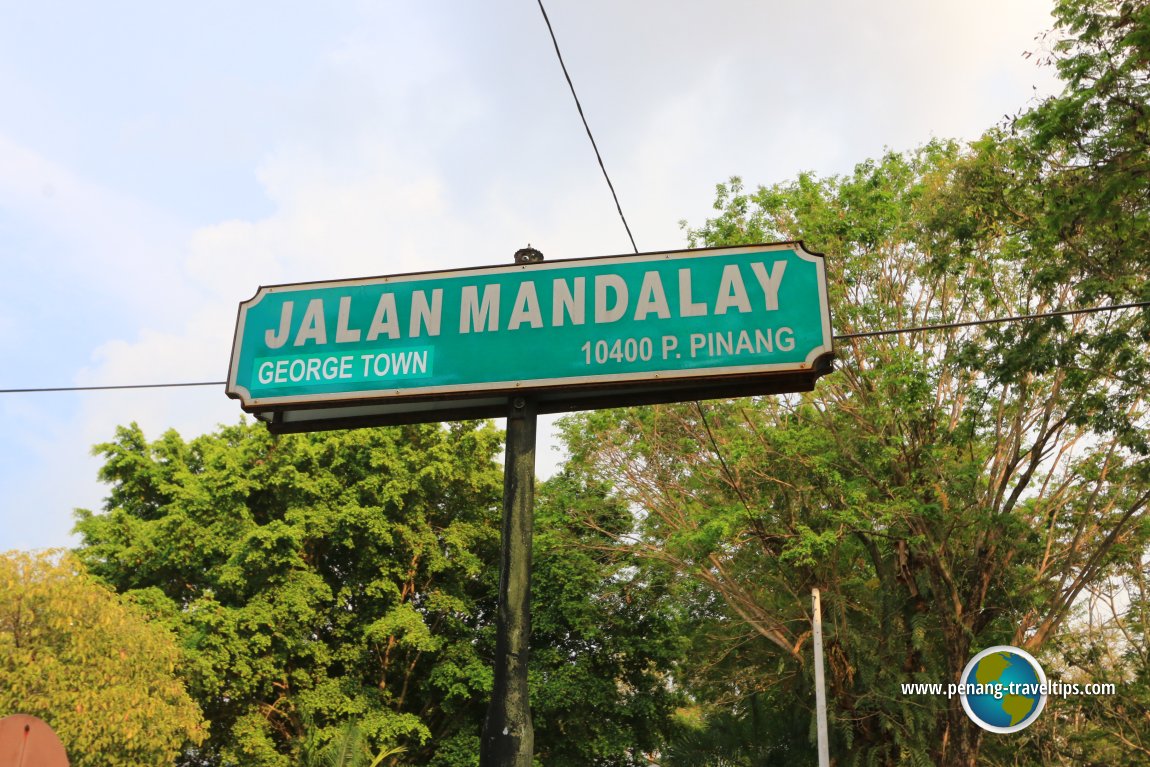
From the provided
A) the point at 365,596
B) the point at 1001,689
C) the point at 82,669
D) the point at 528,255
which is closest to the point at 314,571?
the point at 365,596

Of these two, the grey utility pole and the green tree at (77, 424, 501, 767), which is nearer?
the grey utility pole

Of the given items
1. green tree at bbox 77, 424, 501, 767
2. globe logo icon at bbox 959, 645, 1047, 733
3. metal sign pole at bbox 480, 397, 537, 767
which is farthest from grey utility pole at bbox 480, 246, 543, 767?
green tree at bbox 77, 424, 501, 767

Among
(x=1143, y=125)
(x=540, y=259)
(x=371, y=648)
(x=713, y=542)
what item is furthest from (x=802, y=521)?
(x=540, y=259)

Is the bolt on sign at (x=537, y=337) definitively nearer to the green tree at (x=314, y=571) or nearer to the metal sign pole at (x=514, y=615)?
the metal sign pole at (x=514, y=615)

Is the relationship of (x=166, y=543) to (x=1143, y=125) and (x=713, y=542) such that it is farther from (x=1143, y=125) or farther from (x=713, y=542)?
(x=1143, y=125)

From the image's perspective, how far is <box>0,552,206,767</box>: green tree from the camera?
48.4ft

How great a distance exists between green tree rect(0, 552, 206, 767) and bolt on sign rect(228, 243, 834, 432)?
1322 centimetres

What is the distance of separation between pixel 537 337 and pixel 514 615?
1.30m

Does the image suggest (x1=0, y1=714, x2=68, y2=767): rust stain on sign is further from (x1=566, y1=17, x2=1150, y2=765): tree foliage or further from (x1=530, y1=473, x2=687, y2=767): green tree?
(x1=530, y1=473, x2=687, y2=767): green tree

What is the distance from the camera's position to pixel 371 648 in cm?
2244

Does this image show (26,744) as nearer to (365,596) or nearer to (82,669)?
(82,669)

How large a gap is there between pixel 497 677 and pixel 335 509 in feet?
65.3

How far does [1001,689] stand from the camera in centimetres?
1502

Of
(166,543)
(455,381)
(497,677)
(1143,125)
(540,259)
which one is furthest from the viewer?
(166,543)
